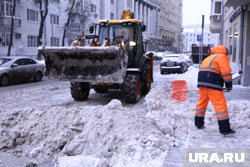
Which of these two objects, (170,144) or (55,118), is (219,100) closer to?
(170,144)

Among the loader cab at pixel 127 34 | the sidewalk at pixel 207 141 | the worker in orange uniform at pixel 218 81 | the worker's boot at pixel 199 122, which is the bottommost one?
the sidewalk at pixel 207 141

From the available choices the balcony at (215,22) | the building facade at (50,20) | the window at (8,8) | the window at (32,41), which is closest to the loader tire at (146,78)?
the building facade at (50,20)

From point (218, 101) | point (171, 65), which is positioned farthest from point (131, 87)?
point (171, 65)

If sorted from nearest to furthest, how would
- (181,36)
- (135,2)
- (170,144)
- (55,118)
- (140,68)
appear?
1. (170,144)
2. (55,118)
3. (140,68)
4. (135,2)
5. (181,36)

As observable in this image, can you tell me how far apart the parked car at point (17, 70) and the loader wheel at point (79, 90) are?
6.29 m

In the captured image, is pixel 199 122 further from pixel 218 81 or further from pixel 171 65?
pixel 171 65

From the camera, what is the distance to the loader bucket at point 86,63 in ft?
32.6

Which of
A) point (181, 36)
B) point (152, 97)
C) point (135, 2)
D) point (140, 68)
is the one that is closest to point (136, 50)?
point (140, 68)

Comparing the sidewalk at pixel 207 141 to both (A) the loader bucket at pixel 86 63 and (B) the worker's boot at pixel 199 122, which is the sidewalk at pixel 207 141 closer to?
(B) the worker's boot at pixel 199 122

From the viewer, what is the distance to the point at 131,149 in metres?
5.36

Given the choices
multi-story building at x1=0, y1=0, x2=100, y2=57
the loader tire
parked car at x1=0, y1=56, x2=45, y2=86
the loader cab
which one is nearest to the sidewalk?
the loader cab

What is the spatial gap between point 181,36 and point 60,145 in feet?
431

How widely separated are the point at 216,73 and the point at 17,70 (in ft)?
41.3

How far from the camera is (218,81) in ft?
21.2
